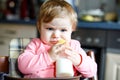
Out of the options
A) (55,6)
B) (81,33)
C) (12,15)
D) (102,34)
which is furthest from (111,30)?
(55,6)

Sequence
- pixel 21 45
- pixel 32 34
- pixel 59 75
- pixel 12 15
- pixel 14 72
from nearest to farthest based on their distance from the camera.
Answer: pixel 59 75 < pixel 14 72 < pixel 21 45 < pixel 32 34 < pixel 12 15

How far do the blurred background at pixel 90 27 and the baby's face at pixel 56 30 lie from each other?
120 cm

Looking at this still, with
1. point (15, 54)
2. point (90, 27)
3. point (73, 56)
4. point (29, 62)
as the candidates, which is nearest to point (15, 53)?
point (15, 54)

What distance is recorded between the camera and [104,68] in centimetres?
215

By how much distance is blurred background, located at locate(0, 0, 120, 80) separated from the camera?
6.93ft

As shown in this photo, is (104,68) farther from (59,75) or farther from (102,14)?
(59,75)

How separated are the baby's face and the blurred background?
3.95ft

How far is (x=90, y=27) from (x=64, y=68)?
1.34 metres

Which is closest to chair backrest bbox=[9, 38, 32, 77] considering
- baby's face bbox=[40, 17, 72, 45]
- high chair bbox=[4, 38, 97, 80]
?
high chair bbox=[4, 38, 97, 80]

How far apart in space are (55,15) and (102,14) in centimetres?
159

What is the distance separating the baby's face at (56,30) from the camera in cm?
92

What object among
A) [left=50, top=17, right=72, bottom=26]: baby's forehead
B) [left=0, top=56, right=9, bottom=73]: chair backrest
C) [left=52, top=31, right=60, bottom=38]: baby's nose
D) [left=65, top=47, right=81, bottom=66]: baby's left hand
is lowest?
[left=0, top=56, right=9, bottom=73]: chair backrest

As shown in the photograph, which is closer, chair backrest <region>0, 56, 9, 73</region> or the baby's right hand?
the baby's right hand

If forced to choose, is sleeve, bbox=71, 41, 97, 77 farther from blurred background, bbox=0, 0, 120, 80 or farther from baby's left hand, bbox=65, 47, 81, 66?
blurred background, bbox=0, 0, 120, 80
